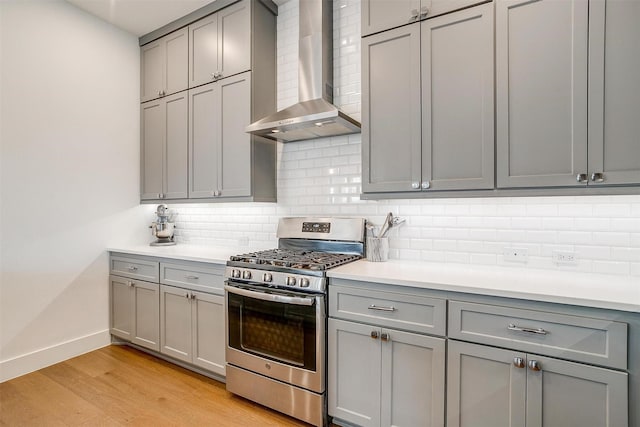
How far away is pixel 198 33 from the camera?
306 cm

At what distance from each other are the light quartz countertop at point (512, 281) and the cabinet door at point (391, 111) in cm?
54

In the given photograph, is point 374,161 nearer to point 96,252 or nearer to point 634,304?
point 634,304

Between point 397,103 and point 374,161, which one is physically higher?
point 397,103

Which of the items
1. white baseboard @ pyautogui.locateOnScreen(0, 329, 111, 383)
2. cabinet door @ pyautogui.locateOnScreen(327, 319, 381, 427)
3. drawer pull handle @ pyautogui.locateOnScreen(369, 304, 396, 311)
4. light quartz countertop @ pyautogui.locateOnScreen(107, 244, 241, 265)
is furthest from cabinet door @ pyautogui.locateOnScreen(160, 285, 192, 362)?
drawer pull handle @ pyautogui.locateOnScreen(369, 304, 396, 311)

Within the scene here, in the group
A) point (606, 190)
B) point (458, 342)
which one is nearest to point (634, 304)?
point (606, 190)

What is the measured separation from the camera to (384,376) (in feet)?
6.01

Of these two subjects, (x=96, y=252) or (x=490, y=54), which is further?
(x=96, y=252)

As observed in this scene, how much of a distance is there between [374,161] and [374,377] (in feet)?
4.30

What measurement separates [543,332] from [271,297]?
1.44 m

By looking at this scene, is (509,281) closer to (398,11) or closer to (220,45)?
(398,11)

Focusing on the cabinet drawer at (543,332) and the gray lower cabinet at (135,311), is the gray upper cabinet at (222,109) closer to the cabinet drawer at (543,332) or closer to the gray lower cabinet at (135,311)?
the gray lower cabinet at (135,311)

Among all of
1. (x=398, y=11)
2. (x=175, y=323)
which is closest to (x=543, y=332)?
(x=398, y=11)

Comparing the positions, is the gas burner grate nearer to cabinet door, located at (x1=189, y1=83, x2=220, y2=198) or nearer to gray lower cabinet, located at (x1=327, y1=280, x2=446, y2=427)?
gray lower cabinet, located at (x1=327, y1=280, x2=446, y2=427)

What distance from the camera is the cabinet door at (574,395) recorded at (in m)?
1.34
